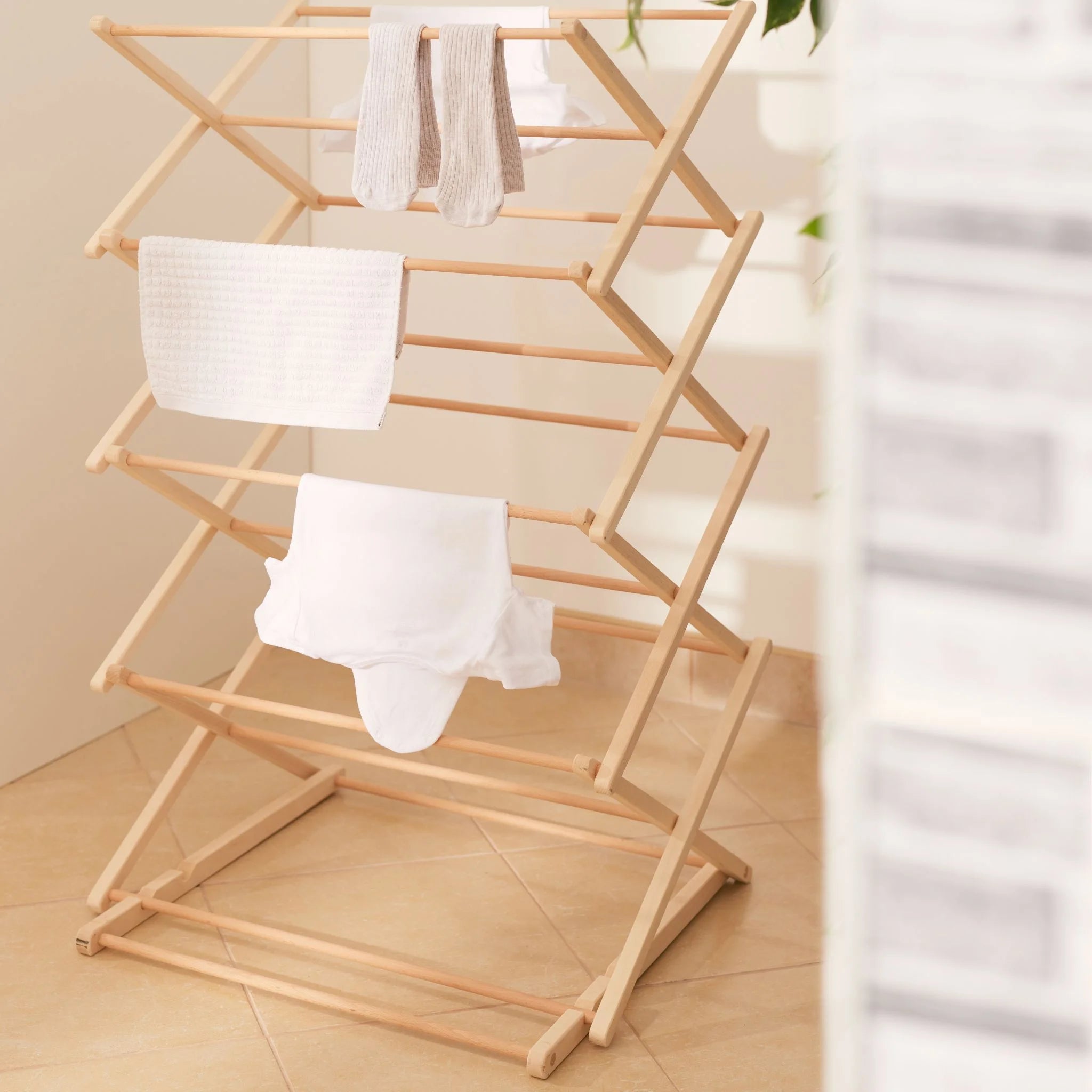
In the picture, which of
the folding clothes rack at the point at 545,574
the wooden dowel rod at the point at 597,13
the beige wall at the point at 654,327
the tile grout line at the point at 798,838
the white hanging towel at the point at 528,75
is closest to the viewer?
the wooden dowel rod at the point at 597,13

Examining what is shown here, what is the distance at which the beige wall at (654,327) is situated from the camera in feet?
A: 7.27

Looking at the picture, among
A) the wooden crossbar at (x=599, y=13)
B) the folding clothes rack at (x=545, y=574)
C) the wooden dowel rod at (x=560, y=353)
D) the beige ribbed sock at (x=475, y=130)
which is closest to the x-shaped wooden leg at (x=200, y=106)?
the folding clothes rack at (x=545, y=574)

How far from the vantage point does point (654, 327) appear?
2371mm

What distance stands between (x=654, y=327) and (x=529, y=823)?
0.95 meters

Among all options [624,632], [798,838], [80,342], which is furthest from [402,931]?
[80,342]

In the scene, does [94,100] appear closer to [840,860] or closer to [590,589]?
[590,589]

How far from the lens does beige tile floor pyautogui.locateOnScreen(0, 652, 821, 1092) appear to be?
151 cm

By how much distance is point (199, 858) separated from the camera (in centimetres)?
188

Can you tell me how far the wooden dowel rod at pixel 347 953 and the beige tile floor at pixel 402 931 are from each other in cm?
3

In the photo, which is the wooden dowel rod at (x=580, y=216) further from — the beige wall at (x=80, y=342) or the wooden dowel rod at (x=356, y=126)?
the beige wall at (x=80, y=342)

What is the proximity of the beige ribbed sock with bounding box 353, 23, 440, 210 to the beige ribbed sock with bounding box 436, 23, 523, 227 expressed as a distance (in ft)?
0.11

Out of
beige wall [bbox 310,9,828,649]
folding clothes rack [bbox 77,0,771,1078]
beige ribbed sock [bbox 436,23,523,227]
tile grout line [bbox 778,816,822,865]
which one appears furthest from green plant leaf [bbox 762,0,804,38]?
tile grout line [bbox 778,816,822,865]

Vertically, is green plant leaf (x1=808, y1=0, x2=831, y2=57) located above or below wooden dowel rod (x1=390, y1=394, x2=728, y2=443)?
above

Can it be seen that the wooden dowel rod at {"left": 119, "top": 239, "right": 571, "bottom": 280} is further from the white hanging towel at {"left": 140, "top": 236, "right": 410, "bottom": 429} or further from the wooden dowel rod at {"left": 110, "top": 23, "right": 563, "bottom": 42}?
the wooden dowel rod at {"left": 110, "top": 23, "right": 563, "bottom": 42}
